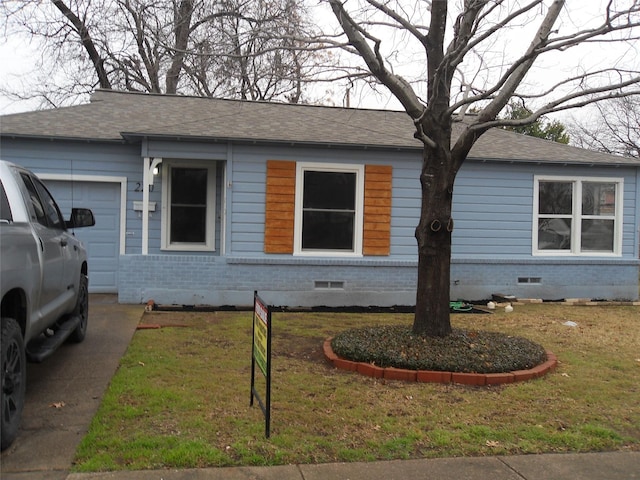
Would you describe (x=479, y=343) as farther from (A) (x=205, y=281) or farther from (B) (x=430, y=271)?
(A) (x=205, y=281)

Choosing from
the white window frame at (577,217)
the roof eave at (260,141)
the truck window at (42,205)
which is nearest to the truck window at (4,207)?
the truck window at (42,205)

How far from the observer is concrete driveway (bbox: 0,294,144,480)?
3869mm

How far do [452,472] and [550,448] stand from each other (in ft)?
3.25

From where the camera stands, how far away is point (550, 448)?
4.46 meters

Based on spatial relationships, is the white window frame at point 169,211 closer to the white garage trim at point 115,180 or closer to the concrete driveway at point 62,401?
the white garage trim at point 115,180

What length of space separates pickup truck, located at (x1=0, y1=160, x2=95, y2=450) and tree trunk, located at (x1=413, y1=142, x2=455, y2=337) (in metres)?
4.05

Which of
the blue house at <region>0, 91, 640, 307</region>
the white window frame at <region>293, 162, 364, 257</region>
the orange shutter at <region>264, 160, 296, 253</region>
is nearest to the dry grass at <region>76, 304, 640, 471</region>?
the blue house at <region>0, 91, 640, 307</region>

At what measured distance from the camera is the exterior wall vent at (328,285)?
1100cm

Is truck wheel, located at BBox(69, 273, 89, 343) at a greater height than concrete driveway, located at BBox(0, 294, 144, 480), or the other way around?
truck wheel, located at BBox(69, 273, 89, 343)

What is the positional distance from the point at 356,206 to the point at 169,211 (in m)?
3.77

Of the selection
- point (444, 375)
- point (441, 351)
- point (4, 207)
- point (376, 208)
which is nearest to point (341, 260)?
point (376, 208)

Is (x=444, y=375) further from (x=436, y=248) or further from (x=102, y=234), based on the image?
(x=102, y=234)

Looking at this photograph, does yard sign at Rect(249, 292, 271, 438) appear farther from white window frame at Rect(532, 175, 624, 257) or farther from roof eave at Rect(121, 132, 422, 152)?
white window frame at Rect(532, 175, 624, 257)

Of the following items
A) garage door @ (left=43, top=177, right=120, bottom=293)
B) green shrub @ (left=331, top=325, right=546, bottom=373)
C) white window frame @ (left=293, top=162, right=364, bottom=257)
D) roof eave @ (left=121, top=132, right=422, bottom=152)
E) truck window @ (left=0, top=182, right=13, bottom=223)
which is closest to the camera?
truck window @ (left=0, top=182, right=13, bottom=223)
